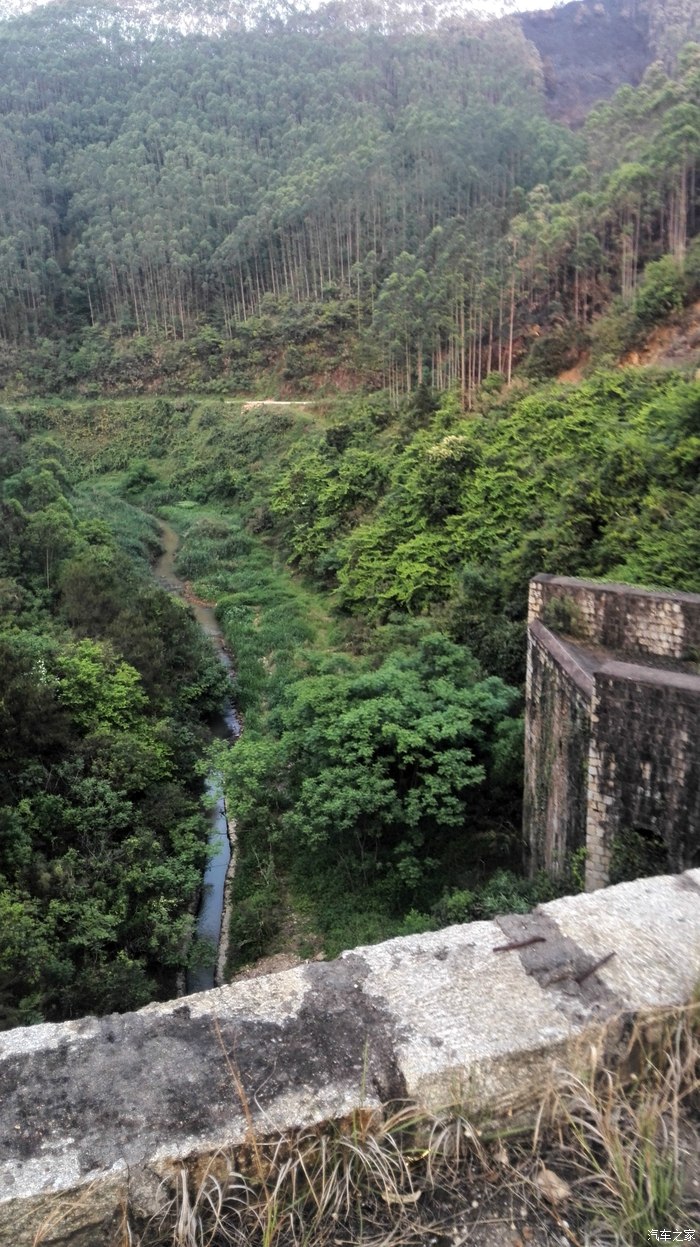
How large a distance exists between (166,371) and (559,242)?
24026 millimetres

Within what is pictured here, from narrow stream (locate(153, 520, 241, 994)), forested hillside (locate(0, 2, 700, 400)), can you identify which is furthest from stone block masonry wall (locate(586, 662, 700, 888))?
forested hillside (locate(0, 2, 700, 400))

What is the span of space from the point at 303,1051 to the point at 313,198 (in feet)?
164

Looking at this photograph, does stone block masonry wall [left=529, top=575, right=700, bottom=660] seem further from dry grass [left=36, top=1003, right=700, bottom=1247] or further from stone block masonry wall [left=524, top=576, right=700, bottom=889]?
dry grass [left=36, top=1003, right=700, bottom=1247]

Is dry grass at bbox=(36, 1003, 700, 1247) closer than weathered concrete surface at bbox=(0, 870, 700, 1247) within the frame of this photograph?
Yes

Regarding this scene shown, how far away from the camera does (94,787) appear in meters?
9.53

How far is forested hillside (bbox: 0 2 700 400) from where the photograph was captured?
86.6 feet

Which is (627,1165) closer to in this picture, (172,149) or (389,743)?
(389,743)

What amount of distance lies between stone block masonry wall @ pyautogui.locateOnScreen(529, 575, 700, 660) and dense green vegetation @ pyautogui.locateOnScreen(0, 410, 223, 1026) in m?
5.24

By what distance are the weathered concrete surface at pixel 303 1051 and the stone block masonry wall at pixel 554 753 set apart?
337 centimetres

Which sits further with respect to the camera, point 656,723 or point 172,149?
point 172,149

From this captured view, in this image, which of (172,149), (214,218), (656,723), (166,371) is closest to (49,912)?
(656,723)

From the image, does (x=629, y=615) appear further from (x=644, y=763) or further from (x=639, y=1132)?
(x=639, y=1132)

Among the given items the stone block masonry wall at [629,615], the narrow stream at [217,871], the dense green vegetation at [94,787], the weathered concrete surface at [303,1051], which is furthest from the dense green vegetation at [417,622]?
the weathered concrete surface at [303,1051]

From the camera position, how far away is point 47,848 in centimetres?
876
